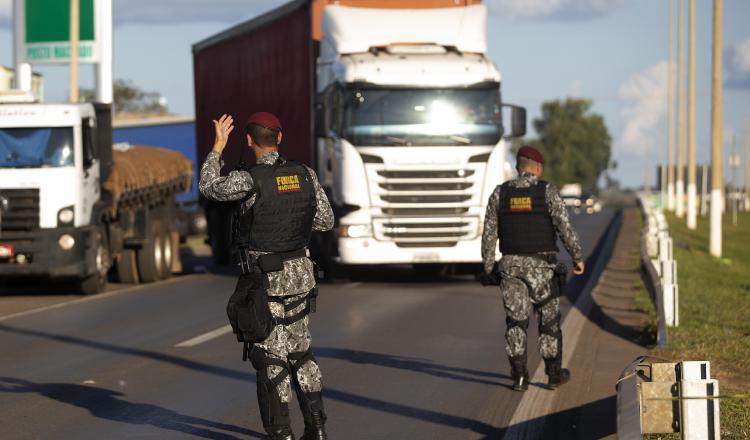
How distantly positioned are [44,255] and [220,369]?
29.3 feet

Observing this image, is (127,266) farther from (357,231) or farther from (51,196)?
(357,231)

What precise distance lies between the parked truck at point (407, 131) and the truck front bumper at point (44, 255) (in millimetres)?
3685

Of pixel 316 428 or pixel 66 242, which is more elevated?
pixel 66 242

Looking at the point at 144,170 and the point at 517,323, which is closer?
the point at 517,323

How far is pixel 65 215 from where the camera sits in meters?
20.0

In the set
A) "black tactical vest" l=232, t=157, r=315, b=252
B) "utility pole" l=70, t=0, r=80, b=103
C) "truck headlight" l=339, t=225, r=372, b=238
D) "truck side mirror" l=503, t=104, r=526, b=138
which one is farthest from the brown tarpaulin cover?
"black tactical vest" l=232, t=157, r=315, b=252

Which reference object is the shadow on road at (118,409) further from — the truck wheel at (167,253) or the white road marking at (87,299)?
the truck wheel at (167,253)

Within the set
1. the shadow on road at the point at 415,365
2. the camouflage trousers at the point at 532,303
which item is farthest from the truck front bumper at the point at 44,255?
the camouflage trousers at the point at 532,303

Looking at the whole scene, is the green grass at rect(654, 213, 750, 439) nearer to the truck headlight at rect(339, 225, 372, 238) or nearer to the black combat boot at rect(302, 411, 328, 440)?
the black combat boot at rect(302, 411, 328, 440)

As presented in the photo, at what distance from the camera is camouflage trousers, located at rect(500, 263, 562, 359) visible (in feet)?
33.4

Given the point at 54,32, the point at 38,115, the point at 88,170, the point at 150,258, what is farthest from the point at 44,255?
the point at 54,32

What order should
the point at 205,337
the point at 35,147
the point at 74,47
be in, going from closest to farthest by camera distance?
the point at 205,337, the point at 35,147, the point at 74,47

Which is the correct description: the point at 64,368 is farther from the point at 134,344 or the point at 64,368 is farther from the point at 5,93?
the point at 5,93

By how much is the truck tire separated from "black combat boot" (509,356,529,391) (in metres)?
11.3
